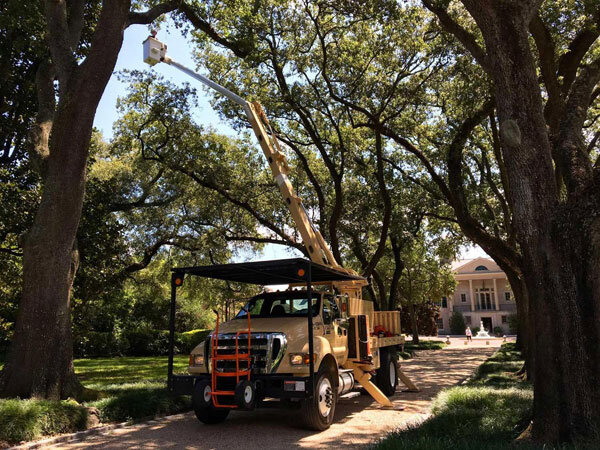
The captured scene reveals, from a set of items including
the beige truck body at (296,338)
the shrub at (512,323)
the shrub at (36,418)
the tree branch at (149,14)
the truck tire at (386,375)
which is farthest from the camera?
the shrub at (512,323)

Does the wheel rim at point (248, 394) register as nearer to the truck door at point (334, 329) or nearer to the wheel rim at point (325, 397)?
the wheel rim at point (325, 397)

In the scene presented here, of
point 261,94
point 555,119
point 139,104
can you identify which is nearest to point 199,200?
point 139,104

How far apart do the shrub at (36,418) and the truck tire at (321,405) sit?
3.79m

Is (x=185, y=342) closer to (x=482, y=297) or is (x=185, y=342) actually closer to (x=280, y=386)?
Answer: (x=280, y=386)

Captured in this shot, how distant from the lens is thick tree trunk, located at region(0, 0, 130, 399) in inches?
342

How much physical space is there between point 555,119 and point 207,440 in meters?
9.79

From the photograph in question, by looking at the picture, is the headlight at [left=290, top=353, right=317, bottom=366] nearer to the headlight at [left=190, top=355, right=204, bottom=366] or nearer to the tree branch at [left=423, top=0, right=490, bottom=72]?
the headlight at [left=190, top=355, right=204, bottom=366]

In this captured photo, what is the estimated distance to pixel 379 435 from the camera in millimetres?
7754

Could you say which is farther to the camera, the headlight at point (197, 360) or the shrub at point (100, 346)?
the shrub at point (100, 346)

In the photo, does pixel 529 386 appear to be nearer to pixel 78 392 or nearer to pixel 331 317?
pixel 331 317

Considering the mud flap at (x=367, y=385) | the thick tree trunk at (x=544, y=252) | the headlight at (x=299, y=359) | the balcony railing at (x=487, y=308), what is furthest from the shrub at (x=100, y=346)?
the balcony railing at (x=487, y=308)

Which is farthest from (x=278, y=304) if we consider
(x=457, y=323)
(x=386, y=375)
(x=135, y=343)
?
(x=457, y=323)

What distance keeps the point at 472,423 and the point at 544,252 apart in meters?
2.75

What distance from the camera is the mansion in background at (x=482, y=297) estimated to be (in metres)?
60.1
